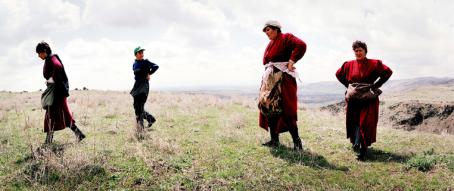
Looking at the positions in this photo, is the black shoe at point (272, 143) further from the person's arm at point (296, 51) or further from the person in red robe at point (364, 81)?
the person's arm at point (296, 51)

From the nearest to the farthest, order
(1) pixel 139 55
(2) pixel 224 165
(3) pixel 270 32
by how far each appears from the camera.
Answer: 1. (2) pixel 224 165
2. (3) pixel 270 32
3. (1) pixel 139 55

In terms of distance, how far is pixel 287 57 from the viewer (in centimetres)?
687

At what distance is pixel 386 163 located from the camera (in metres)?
6.46

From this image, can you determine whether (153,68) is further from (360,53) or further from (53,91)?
(360,53)

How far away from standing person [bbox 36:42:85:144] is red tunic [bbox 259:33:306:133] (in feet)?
13.1

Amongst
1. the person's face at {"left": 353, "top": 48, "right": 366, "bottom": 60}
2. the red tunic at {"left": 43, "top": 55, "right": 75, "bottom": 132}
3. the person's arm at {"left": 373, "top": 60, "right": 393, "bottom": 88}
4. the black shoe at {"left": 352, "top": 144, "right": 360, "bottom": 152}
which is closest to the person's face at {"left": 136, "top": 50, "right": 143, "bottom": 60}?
the red tunic at {"left": 43, "top": 55, "right": 75, "bottom": 132}

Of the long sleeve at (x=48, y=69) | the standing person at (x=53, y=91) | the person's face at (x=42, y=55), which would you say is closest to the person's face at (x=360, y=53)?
the standing person at (x=53, y=91)

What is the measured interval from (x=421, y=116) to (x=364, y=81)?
36.2 ft

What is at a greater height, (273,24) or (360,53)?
(273,24)

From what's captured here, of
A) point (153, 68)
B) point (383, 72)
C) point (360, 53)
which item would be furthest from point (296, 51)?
point (153, 68)

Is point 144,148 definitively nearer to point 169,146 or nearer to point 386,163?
point 169,146

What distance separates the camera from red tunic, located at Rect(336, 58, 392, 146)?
6715 millimetres

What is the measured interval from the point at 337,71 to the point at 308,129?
9.60 feet

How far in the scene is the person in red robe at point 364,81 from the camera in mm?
6707
